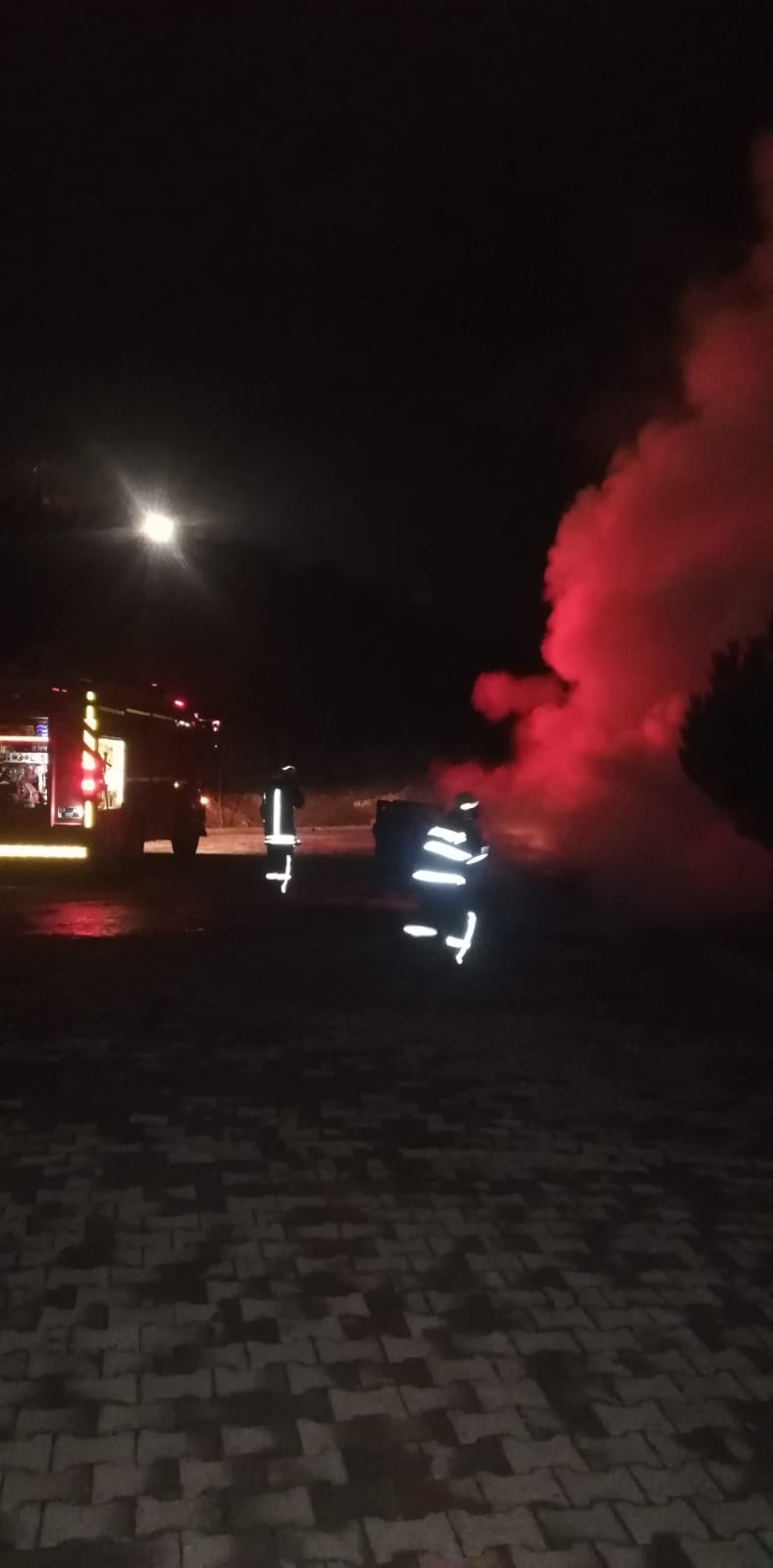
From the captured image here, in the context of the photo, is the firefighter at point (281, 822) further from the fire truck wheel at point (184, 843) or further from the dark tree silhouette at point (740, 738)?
the fire truck wheel at point (184, 843)

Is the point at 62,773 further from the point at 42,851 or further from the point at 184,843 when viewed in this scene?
the point at 184,843

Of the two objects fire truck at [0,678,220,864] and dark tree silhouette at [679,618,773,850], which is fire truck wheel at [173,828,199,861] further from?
dark tree silhouette at [679,618,773,850]

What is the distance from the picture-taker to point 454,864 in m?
12.6

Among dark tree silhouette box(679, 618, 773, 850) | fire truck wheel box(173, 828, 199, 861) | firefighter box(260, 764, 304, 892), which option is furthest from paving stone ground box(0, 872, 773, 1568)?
fire truck wheel box(173, 828, 199, 861)

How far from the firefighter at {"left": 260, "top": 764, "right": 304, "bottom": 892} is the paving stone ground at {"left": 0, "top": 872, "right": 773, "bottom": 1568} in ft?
26.8

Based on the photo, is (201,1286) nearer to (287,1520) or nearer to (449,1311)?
(449,1311)

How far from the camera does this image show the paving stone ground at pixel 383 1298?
323cm

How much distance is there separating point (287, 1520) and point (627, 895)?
16.8m

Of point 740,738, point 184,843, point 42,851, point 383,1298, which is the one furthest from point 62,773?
point 383,1298

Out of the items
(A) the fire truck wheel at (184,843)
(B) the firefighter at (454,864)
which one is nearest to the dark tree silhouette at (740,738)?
(B) the firefighter at (454,864)

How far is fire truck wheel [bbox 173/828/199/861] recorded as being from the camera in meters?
21.9

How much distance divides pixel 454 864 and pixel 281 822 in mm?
4705

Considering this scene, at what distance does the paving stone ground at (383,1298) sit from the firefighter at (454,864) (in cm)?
394

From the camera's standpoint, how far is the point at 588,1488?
11.0ft
